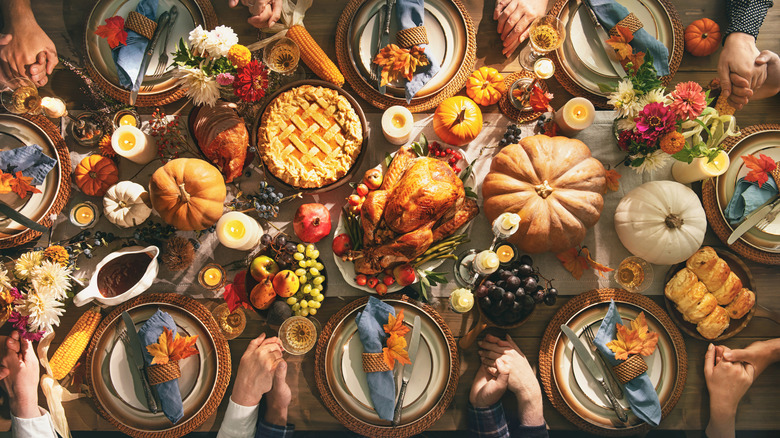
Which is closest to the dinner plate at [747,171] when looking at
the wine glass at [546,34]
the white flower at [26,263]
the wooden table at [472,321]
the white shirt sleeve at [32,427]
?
the wooden table at [472,321]

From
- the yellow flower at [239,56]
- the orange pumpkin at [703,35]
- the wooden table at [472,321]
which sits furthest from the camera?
the orange pumpkin at [703,35]

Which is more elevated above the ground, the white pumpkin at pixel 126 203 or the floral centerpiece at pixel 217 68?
the floral centerpiece at pixel 217 68

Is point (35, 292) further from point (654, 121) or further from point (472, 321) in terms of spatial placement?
point (654, 121)

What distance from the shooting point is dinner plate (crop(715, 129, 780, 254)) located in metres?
2.17

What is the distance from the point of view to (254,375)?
6.82 ft

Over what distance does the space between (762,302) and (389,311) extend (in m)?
2.03

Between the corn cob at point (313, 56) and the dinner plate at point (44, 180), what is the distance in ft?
4.54

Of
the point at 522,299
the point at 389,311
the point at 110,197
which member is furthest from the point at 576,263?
the point at 110,197

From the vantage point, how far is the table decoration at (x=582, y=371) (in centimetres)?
211

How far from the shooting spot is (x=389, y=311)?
2.07 metres

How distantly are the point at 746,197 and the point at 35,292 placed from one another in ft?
11.5

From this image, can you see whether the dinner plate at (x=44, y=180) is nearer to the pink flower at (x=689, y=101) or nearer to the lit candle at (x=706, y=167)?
the pink flower at (x=689, y=101)

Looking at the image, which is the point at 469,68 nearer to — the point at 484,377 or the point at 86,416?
the point at 484,377

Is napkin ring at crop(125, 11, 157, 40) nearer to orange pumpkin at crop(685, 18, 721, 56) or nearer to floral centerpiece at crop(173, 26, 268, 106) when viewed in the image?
floral centerpiece at crop(173, 26, 268, 106)
